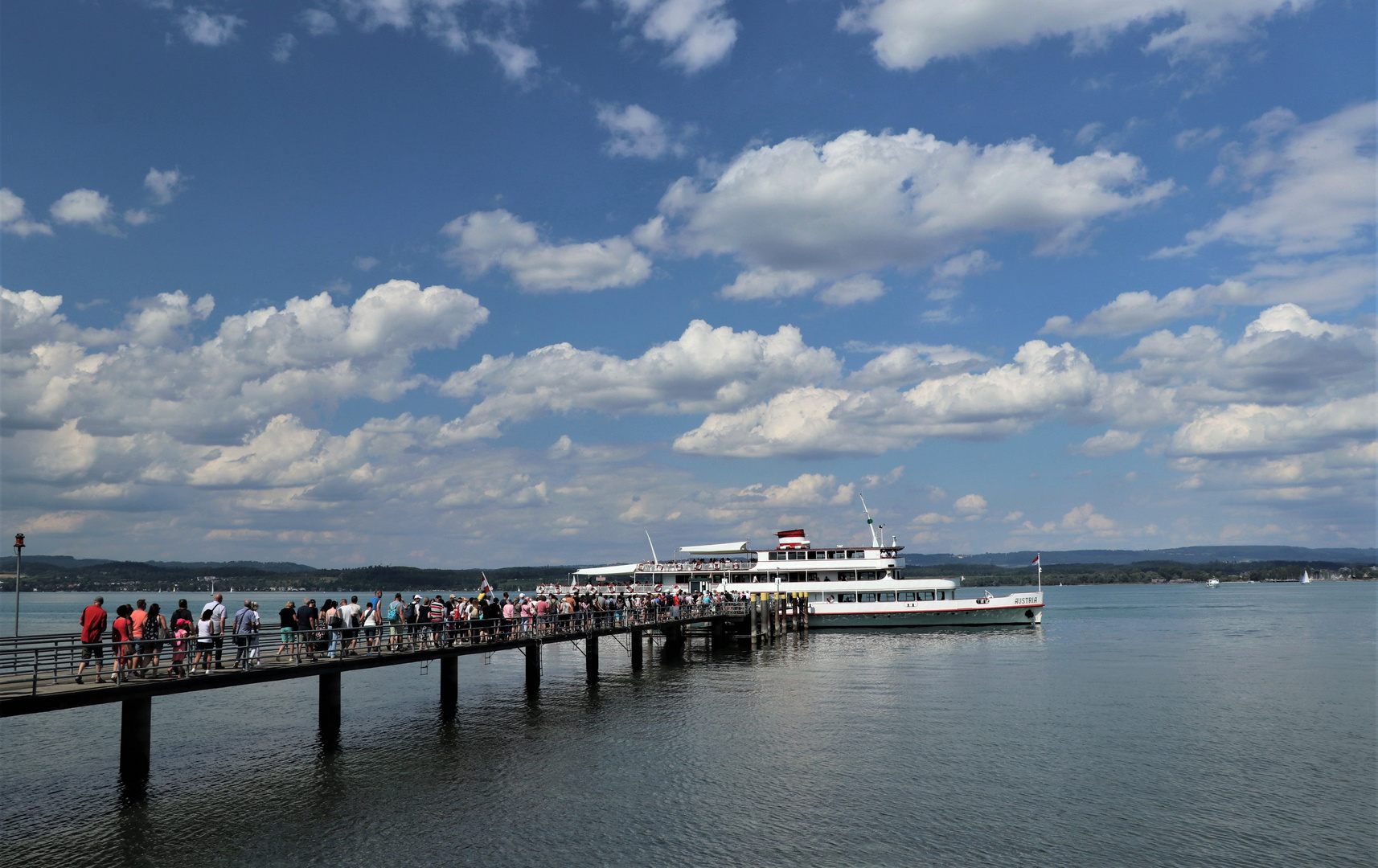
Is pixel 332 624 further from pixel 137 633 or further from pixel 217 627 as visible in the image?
pixel 137 633

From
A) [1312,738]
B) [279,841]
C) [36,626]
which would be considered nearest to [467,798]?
[279,841]

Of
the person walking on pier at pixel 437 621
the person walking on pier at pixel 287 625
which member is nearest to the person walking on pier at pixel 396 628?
the person walking on pier at pixel 437 621

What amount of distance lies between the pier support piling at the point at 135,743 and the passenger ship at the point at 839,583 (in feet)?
191

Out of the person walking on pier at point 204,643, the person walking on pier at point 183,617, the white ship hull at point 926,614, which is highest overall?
the person walking on pier at point 183,617

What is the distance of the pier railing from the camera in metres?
23.6

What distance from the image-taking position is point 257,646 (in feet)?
92.6

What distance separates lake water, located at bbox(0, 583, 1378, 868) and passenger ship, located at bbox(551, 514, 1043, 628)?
107ft

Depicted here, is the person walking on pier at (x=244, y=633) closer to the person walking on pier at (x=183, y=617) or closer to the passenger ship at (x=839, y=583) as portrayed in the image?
the person walking on pier at (x=183, y=617)

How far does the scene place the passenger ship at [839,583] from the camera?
3460 inches

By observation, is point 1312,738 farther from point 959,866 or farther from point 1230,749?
point 959,866

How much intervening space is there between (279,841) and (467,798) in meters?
5.45

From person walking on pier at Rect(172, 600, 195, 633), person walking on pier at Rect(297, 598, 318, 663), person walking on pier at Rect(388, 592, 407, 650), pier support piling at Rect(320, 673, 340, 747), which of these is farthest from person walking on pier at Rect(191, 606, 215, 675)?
person walking on pier at Rect(388, 592, 407, 650)

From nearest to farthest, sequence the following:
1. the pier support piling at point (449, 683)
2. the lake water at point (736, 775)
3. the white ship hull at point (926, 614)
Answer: the lake water at point (736, 775) < the pier support piling at point (449, 683) < the white ship hull at point (926, 614)

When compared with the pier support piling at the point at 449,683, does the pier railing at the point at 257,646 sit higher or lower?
higher
